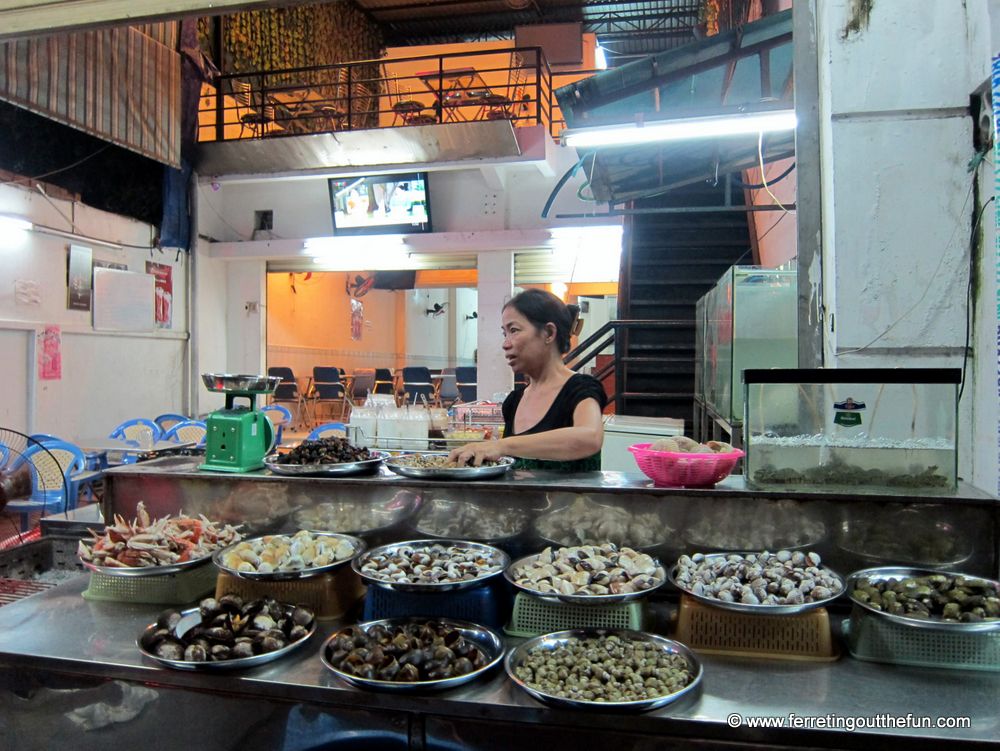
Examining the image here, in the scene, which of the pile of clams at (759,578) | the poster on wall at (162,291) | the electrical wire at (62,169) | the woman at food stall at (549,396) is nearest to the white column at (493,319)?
the poster on wall at (162,291)

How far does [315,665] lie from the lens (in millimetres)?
1753

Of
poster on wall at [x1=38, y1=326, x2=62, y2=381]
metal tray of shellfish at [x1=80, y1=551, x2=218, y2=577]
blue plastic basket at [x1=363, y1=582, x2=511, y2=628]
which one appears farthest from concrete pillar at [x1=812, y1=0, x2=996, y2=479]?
poster on wall at [x1=38, y1=326, x2=62, y2=381]

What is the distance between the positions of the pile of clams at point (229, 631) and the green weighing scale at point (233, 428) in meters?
0.62

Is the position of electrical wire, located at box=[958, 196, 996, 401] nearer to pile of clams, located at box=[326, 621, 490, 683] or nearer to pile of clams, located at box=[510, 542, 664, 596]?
pile of clams, located at box=[510, 542, 664, 596]

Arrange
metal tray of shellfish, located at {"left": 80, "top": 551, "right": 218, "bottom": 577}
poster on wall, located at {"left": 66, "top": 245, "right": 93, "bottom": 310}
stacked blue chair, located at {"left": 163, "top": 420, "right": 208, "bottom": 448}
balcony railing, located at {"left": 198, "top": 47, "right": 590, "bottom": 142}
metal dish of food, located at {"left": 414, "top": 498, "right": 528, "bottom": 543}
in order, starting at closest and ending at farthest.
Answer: metal tray of shellfish, located at {"left": 80, "top": 551, "right": 218, "bottom": 577}, metal dish of food, located at {"left": 414, "top": 498, "right": 528, "bottom": 543}, stacked blue chair, located at {"left": 163, "top": 420, "right": 208, "bottom": 448}, poster on wall, located at {"left": 66, "top": 245, "right": 93, "bottom": 310}, balcony railing, located at {"left": 198, "top": 47, "right": 590, "bottom": 142}

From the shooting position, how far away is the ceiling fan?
19.8 m

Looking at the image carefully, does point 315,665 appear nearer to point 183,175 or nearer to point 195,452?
point 195,452

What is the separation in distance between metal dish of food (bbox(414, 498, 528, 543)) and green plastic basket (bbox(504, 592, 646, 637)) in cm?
39

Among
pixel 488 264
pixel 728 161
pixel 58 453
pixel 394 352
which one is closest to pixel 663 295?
pixel 728 161

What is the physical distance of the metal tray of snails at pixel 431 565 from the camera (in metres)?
1.89

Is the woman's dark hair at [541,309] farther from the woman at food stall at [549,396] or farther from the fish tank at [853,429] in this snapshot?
the fish tank at [853,429]

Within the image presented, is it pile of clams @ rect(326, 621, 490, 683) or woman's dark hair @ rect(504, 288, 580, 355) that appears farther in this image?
woman's dark hair @ rect(504, 288, 580, 355)

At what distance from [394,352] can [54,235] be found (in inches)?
443

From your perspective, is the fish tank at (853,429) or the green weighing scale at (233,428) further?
the green weighing scale at (233,428)
